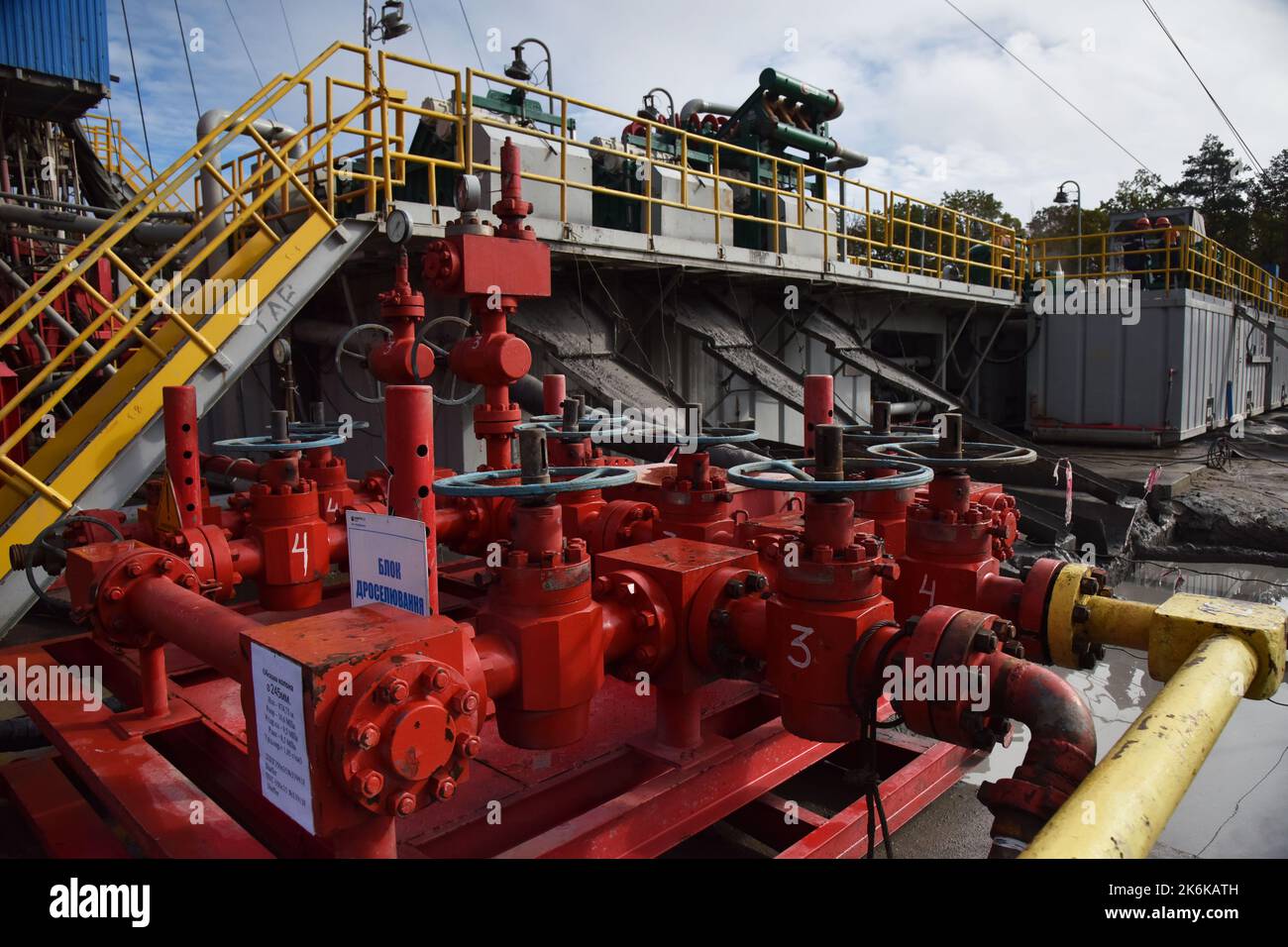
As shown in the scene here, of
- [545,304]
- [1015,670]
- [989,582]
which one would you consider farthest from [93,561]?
[545,304]

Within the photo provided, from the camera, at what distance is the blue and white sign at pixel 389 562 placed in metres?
2.11

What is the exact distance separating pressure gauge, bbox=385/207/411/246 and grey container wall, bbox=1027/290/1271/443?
450 inches

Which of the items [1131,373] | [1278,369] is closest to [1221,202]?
[1278,369]

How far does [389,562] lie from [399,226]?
3.85m

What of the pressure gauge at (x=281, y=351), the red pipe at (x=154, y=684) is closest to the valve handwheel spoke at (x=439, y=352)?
the pressure gauge at (x=281, y=351)

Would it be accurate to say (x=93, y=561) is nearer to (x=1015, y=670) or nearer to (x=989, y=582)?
(x=1015, y=670)

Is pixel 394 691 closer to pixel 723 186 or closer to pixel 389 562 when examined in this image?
pixel 389 562

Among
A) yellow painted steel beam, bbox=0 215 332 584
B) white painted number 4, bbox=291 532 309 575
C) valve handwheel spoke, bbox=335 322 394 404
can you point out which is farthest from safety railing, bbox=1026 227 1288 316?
white painted number 4, bbox=291 532 309 575

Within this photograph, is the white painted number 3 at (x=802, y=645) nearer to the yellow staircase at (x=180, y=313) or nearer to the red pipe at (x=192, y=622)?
the red pipe at (x=192, y=622)

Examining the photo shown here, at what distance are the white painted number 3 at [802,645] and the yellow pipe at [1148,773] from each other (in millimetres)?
880

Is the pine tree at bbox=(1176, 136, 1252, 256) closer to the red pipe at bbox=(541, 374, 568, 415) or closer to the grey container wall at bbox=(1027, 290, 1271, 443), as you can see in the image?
the grey container wall at bbox=(1027, 290, 1271, 443)

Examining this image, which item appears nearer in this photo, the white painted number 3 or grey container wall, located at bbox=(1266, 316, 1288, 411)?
the white painted number 3

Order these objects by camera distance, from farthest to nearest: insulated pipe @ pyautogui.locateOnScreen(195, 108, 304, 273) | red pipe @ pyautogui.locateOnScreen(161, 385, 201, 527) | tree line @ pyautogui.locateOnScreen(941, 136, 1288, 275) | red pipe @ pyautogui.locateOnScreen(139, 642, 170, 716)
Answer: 1. tree line @ pyautogui.locateOnScreen(941, 136, 1288, 275)
2. insulated pipe @ pyautogui.locateOnScreen(195, 108, 304, 273)
3. red pipe @ pyautogui.locateOnScreen(161, 385, 201, 527)
4. red pipe @ pyautogui.locateOnScreen(139, 642, 170, 716)

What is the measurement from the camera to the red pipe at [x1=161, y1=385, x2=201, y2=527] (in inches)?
140
